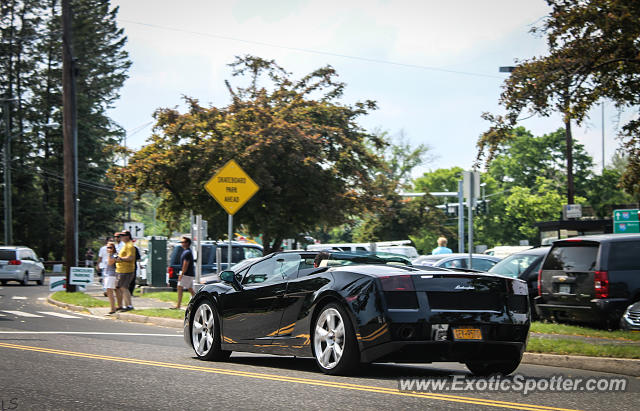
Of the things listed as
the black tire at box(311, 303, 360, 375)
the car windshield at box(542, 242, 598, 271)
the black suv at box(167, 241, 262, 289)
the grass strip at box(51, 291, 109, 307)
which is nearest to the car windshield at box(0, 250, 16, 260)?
the grass strip at box(51, 291, 109, 307)

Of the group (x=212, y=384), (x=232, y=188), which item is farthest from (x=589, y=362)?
(x=232, y=188)

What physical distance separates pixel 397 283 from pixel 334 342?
0.84 metres

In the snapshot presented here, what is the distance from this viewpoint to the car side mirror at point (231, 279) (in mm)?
9836

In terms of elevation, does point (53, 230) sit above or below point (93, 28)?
below

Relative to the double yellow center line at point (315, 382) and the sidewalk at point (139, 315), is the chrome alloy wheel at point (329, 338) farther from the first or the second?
the sidewalk at point (139, 315)

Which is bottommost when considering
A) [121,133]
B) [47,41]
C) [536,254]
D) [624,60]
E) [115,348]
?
[115,348]

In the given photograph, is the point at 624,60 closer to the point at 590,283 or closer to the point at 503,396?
the point at 590,283

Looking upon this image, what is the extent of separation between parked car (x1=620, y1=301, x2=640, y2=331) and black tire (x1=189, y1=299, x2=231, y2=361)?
6896mm

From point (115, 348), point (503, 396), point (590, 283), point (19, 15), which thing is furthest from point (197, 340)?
A: point (19, 15)

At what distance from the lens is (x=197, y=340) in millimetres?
10422

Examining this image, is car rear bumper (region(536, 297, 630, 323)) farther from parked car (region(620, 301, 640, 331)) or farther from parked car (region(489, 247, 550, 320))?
parked car (region(489, 247, 550, 320))

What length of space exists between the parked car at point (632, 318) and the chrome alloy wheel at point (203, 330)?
707cm

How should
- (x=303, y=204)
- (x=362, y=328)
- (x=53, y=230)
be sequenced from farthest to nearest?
(x=53, y=230), (x=303, y=204), (x=362, y=328)

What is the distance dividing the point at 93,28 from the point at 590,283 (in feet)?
182
